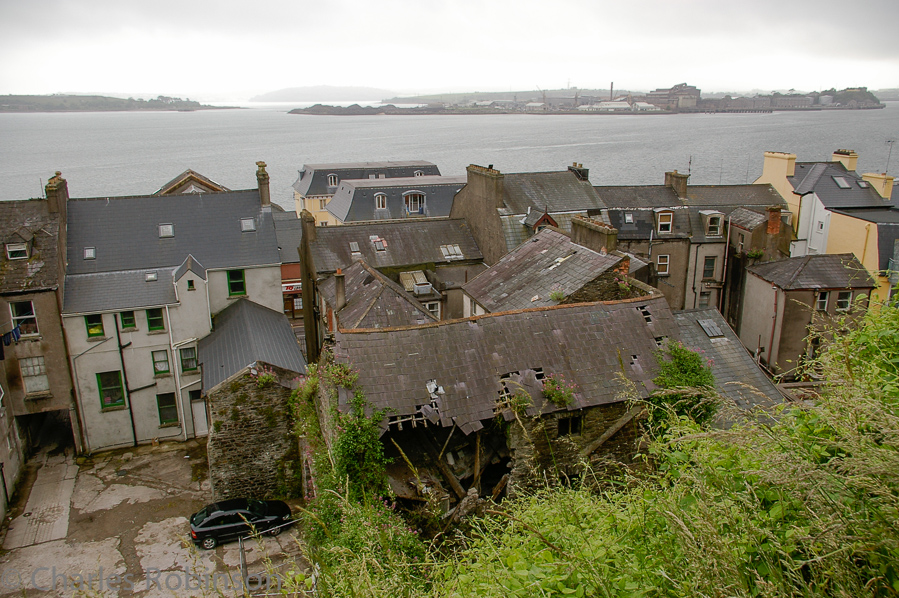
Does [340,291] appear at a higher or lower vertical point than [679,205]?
lower

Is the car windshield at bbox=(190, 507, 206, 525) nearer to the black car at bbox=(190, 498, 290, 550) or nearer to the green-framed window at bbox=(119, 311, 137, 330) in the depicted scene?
the black car at bbox=(190, 498, 290, 550)

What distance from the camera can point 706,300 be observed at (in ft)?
124

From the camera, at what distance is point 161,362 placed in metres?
28.1

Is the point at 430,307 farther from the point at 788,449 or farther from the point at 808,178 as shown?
the point at 808,178

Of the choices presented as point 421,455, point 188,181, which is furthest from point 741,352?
point 188,181

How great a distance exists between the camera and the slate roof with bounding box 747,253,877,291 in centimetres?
2977

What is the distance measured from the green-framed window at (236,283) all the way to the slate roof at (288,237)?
436 inches

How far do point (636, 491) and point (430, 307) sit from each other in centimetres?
2286

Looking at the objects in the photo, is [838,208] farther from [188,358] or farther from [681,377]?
[188,358]

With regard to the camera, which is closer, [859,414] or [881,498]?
[881,498]

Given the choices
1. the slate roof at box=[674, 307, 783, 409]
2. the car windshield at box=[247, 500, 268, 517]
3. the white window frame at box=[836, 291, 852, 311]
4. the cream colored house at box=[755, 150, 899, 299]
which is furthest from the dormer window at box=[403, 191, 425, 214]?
the car windshield at box=[247, 500, 268, 517]

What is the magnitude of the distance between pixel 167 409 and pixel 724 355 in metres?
24.2

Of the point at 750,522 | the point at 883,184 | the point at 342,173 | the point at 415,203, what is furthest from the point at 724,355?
the point at 342,173

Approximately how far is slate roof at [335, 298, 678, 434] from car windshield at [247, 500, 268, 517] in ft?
28.5
